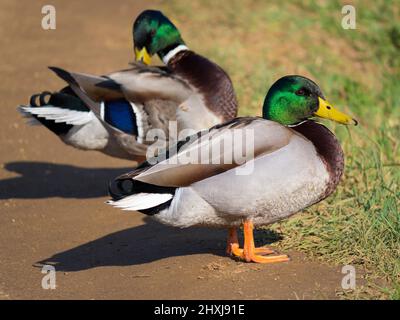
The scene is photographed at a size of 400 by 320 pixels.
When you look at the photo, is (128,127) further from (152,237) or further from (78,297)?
(78,297)

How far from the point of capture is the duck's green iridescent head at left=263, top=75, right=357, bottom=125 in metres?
4.54

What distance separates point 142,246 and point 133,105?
119 centimetres

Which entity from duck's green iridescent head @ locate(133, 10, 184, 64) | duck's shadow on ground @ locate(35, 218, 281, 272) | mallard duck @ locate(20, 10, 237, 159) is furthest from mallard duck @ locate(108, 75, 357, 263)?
duck's green iridescent head @ locate(133, 10, 184, 64)

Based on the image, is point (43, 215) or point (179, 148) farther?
point (43, 215)

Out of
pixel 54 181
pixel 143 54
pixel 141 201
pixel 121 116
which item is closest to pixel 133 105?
pixel 121 116

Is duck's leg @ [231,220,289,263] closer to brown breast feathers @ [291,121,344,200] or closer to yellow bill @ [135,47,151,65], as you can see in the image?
brown breast feathers @ [291,121,344,200]

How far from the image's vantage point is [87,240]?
505 centimetres

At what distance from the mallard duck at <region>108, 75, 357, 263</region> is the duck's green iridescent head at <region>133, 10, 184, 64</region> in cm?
201

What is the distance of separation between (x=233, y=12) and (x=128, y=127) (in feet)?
15.1

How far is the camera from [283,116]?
457 cm

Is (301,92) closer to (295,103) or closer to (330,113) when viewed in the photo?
(295,103)

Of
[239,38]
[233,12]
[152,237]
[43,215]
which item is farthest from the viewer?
[233,12]
